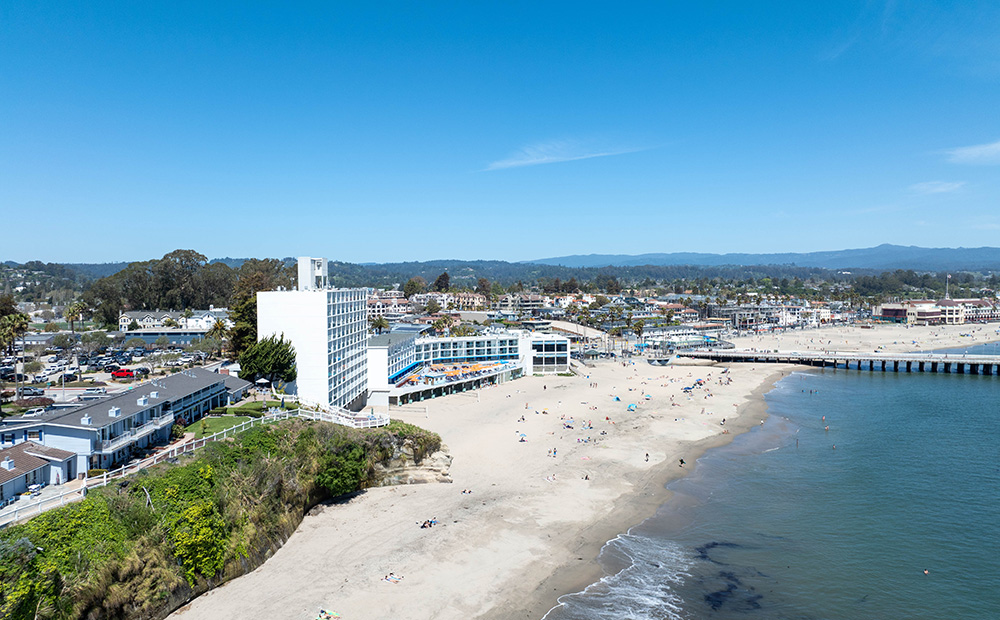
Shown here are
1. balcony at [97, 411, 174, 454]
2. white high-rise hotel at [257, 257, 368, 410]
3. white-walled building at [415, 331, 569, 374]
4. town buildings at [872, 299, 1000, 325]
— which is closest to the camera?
balcony at [97, 411, 174, 454]

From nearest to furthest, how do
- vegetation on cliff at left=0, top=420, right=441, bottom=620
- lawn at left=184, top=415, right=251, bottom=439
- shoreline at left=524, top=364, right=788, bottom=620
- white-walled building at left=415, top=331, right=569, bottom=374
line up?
vegetation on cliff at left=0, top=420, right=441, bottom=620 < shoreline at left=524, top=364, right=788, bottom=620 < lawn at left=184, top=415, right=251, bottom=439 < white-walled building at left=415, top=331, right=569, bottom=374

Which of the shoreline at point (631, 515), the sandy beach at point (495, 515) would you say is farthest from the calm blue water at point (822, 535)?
the sandy beach at point (495, 515)

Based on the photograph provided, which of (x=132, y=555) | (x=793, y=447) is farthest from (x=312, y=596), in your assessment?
(x=793, y=447)

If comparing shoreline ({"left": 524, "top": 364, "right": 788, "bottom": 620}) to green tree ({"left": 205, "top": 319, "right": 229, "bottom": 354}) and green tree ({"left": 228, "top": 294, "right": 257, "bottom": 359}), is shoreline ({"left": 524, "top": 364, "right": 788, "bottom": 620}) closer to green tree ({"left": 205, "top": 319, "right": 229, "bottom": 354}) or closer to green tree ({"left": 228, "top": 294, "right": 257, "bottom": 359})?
green tree ({"left": 228, "top": 294, "right": 257, "bottom": 359})

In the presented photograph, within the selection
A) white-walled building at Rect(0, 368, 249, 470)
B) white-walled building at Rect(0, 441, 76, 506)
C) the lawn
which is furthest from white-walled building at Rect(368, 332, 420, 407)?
white-walled building at Rect(0, 441, 76, 506)

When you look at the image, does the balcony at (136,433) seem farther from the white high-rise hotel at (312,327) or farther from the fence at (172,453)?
the white high-rise hotel at (312,327)

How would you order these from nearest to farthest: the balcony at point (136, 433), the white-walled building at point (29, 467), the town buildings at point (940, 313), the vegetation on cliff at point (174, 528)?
the vegetation on cliff at point (174, 528)
the white-walled building at point (29, 467)
the balcony at point (136, 433)
the town buildings at point (940, 313)

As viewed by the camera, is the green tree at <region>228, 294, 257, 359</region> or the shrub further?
the green tree at <region>228, 294, 257, 359</region>
